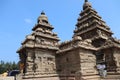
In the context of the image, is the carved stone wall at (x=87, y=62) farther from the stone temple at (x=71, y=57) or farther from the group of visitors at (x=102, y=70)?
the group of visitors at (x=102, y=70)

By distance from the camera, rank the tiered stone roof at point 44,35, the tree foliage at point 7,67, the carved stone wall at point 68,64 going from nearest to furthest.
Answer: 1. the carved stone wall at point 68,64
2. the tiered stone roof at point 44,35
3. the tree foliage at point 7,67

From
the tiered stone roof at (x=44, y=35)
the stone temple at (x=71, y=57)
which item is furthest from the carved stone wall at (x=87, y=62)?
the tiered stone roof at (x=44, y=35)

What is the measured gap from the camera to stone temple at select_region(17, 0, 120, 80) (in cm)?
1919

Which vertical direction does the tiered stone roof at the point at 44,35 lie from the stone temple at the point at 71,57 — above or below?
above

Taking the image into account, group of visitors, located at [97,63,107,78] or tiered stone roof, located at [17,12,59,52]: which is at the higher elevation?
tiered stone roof, located at [17,12,59,52]

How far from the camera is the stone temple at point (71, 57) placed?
19.2 metres

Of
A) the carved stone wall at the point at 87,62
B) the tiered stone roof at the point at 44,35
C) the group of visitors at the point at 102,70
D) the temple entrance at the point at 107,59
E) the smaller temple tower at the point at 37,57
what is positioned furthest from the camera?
the tiered stone roof at the point at 44,35

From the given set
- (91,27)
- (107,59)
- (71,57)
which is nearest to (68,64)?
(71,57)

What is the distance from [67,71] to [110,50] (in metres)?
7.08

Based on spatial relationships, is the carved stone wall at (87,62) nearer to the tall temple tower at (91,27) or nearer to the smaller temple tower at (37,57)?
the tall temple tower at (91,27)

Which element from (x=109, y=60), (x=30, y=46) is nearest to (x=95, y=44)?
(x=109, y=60)

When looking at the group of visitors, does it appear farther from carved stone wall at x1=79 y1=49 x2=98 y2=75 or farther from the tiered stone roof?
the tiered stone roof

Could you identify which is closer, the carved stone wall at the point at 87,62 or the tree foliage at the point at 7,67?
the carved stone wall at the point at 87,62

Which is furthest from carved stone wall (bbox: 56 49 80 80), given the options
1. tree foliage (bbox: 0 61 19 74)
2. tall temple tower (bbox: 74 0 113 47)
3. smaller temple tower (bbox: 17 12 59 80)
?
tree foliage (bbox: 0 61 19 74)
